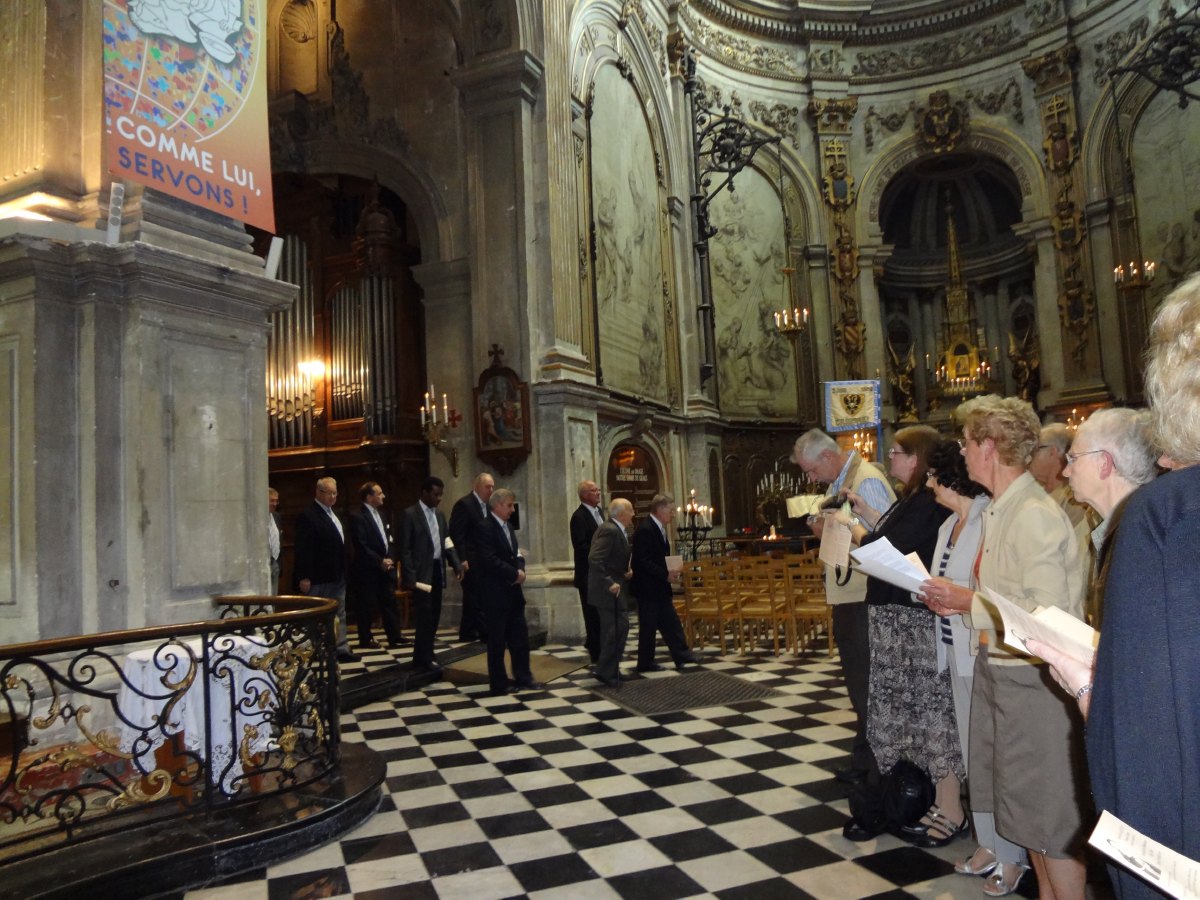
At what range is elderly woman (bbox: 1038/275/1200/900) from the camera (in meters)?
0.98

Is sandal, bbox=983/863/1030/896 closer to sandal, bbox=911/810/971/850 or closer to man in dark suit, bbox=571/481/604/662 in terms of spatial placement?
sandal, bbox=911/810/971/850

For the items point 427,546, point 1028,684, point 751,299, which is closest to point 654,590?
point 427,546

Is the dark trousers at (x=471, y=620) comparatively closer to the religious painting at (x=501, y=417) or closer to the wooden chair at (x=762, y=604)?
the religious painting at (x=501, y=417)

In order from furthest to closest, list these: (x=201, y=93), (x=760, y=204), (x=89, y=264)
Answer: (x=760, y=204) < (x=201, y=93) < (x=89, y=264)

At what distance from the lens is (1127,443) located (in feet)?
6.28

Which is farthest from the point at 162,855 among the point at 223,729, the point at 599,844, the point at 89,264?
the point at 89,264

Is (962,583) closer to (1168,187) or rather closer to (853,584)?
(853,584)

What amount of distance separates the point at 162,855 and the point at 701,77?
16.2m

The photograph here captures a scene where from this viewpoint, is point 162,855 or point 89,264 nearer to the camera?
point 162,855

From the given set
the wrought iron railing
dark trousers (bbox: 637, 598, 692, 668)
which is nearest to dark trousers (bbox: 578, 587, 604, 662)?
dark trousers (bbox: 637, 598, 692, 668)

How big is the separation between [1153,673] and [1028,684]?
1651 millimetres

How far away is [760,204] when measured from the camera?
17.2 m

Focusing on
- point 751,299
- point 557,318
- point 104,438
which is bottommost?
point 104,438

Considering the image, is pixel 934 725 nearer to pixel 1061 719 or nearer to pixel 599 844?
pixel 1061 719
